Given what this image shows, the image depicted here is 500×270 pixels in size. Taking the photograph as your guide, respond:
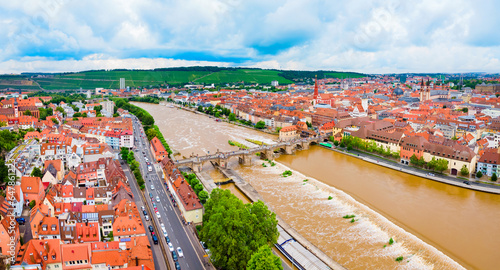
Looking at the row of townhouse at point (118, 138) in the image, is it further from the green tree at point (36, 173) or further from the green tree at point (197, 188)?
the green tree at point (197, 188)

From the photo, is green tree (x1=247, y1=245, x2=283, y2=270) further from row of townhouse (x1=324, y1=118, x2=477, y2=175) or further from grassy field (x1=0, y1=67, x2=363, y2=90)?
grassy field (x1=0, y1=67, x2=363, y2=90)

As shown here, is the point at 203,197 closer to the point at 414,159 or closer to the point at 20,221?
the point at 20,221

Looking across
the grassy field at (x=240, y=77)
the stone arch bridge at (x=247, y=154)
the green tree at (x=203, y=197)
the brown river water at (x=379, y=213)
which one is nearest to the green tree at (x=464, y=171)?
the brown river water at (x=379, y=213)

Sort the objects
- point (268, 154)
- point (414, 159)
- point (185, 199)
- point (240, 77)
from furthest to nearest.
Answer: point (240, 77) → point (268, 154) → point (414, 159) → point (185, 199)

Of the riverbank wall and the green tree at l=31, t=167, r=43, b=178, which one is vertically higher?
the green tree at l=31, t=167, r=43, b=178

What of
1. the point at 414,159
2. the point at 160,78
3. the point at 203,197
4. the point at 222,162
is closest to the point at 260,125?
the point at 222,162

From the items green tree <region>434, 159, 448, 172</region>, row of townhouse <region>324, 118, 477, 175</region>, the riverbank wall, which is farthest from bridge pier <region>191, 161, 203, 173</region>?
green tree <region>434, 159, 448, 172</region>

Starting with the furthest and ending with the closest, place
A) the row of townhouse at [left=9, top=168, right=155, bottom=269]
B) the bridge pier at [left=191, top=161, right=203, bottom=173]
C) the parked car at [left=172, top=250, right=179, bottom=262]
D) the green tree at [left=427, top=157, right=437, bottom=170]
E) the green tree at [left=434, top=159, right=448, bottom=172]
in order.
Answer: the bridge pier at [left=191, top=161, right=203, bottom=173], the green tree at [left=427, top=157, right=437, bottom=170], the green tree at [left=434, top=159, right=448, bottom=172], the parked car at [left=172, top=250, right=179, bottom=262], the row of townhouse at [left=9, top=168, right=155, bottom=269]
